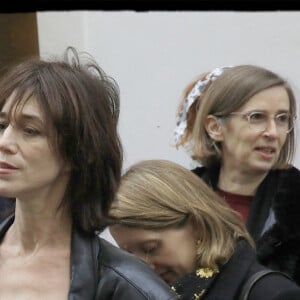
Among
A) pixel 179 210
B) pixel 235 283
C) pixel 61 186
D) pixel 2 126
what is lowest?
pixel 235 283

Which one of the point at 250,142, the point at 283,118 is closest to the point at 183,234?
the point at 250,142

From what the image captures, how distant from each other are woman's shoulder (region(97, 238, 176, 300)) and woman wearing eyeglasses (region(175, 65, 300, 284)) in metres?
1.03

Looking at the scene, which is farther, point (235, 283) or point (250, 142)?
point (250, 142)

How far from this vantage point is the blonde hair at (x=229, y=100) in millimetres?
3139

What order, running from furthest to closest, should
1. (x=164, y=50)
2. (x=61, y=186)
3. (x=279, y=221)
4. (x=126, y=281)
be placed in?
(x=164, y=50)
(x=279, y=221)
(x=61, y=186)
(x=126, y=281)

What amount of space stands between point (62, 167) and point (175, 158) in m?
2.66

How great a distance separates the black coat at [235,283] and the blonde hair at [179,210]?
3 centimetres

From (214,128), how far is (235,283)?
1.01 m

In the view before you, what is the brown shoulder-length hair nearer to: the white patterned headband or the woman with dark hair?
the woman with dark hair

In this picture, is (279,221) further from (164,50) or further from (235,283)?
→ (164,50)

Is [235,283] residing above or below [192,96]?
below

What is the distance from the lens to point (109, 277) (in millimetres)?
1890

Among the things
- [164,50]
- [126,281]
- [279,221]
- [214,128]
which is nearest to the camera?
[126,281]

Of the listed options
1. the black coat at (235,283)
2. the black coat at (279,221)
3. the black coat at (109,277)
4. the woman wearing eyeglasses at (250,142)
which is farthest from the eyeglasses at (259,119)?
the black coat at (109,277)
